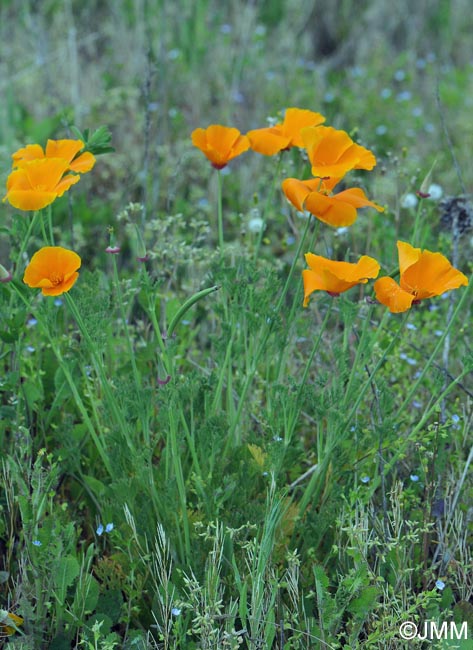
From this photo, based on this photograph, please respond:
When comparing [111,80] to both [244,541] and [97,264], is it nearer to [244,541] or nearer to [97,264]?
[97,264]

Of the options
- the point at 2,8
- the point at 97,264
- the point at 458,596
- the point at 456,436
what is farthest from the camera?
the point at 2,8

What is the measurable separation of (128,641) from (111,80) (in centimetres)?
336

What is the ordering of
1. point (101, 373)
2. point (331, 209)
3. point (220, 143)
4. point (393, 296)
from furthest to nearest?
point (220, 143), point (101, 373), point (331, 209), point (393, 296)

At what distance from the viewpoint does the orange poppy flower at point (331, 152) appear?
1.56 metres

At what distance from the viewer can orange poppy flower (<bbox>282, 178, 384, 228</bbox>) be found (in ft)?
4.96

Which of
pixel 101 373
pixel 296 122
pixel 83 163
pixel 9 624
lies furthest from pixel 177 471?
pixel 296 122

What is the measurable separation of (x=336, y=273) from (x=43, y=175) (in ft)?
1.91

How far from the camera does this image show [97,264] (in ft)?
9.89

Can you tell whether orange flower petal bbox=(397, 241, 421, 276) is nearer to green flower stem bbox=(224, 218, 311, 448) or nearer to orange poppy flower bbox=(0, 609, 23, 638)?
green flower stem bbox=(224, 218, 311, 448)

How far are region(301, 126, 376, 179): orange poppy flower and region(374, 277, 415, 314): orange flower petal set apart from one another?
251 millimetres

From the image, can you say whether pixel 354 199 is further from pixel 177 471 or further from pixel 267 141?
pixel 177 471

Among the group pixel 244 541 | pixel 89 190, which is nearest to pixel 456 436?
pixel 244 541

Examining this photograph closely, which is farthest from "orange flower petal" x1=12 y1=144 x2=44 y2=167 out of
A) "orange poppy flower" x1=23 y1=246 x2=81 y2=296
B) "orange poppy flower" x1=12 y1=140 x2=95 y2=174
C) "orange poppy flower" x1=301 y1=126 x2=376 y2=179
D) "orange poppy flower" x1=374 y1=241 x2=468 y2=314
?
"orange poppy flower" x1=374 y1=241 x2=468 y2=314

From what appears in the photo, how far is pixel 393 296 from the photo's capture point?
4.67 ft
